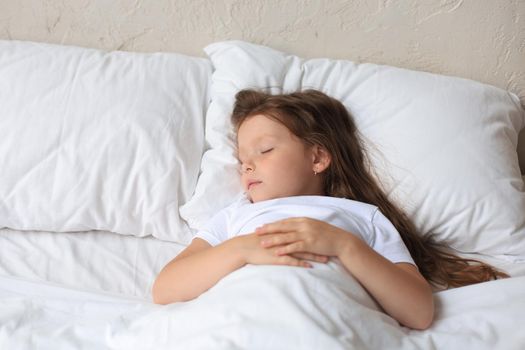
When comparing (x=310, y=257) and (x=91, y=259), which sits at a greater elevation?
(x=310, y=257)

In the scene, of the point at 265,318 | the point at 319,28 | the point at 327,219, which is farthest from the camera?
the point at 319,28

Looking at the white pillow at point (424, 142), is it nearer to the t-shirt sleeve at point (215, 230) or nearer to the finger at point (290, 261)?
the t-shirt sleeve at point (215, 230)

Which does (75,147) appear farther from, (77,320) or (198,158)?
(77,320)

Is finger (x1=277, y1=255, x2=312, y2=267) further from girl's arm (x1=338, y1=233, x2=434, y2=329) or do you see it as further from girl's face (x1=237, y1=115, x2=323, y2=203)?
girl's face (x1=237, y1=115, x2=323, y2=203)

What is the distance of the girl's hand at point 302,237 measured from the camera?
36.9 inches

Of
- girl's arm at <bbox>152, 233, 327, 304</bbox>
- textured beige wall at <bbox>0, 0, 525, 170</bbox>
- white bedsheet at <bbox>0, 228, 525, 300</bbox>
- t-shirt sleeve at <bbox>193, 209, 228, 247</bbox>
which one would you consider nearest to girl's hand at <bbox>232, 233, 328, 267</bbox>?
girl's arm at <bbox>152, 233, 327, 304</bbox>

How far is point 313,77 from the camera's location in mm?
1308

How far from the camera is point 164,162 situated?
119 centimetres

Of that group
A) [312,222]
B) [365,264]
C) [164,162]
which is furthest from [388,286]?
[164,162]

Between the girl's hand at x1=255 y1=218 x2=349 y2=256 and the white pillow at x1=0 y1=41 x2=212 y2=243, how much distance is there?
1.02ft

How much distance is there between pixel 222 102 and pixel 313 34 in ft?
1.07

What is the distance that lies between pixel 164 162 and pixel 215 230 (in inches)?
7.7

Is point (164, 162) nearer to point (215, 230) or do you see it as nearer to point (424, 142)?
point (215, 230)

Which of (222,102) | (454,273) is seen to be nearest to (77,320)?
(222,102)
